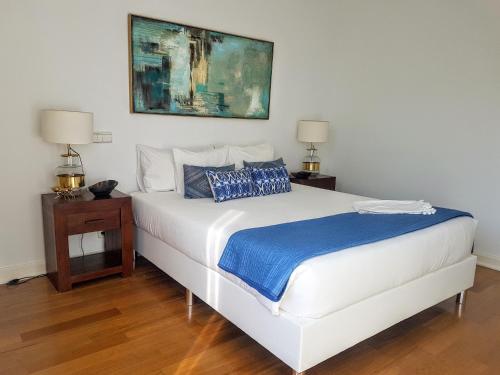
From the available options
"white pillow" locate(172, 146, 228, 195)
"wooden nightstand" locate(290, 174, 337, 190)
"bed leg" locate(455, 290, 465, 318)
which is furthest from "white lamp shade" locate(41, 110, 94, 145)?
"bed leg" locate(455, 290, 465, 318)

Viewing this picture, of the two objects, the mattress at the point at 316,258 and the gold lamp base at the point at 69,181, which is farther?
the gold lamp base at the point at 69,181

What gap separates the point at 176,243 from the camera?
2.52 m

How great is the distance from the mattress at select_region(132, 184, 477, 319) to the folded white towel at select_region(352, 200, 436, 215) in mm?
141

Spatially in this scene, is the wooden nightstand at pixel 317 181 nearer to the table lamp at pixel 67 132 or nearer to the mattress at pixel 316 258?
the mattress at pixel 316 258

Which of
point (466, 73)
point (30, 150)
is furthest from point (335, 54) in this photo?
point (30, 150)

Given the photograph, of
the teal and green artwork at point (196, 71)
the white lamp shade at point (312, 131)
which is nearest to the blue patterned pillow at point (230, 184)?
the teal and green artwork at point (196, 71)

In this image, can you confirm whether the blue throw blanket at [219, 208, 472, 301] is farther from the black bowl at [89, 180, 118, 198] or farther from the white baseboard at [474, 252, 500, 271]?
the white baseboard at [474, 252, 500, 271]

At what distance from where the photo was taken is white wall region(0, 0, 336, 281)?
2.68 m

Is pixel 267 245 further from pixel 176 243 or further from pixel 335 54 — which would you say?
pixel 335 54

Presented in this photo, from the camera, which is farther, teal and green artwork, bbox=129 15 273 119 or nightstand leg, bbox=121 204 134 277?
teal and green artwork, bbox=129 15 273 119

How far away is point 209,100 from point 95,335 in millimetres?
2333

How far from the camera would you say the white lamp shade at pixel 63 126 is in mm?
2584

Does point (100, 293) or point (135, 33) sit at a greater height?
point (135, 33)

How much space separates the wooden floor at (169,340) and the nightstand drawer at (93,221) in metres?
0.44
